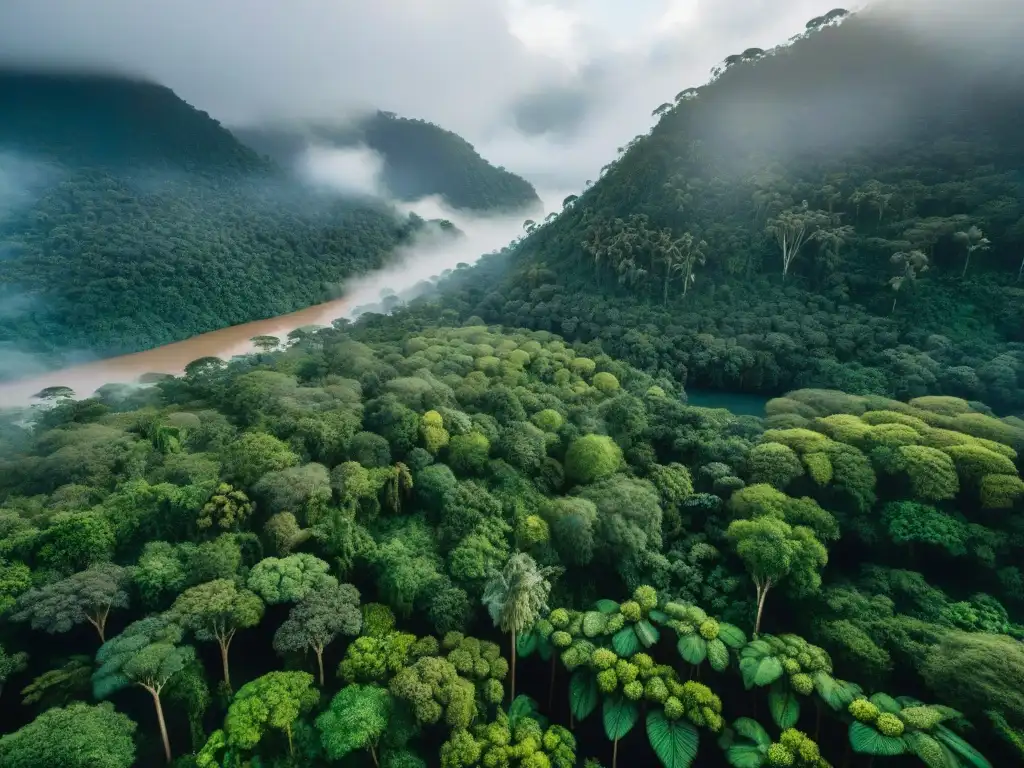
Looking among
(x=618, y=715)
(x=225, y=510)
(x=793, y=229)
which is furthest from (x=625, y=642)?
(x=793, y=229)

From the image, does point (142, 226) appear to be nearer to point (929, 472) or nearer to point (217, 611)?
point (217, 611)

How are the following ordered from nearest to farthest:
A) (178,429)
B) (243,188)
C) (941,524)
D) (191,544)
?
(191,544) → (941,524) → (178,429) → (243,188)

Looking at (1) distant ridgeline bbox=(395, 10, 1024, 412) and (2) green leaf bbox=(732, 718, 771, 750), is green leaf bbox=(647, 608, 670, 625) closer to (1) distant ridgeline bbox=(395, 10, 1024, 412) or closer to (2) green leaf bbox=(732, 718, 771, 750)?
(2) green leaf bbox=(732, 718, 771, 750)

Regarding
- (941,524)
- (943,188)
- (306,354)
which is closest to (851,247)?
(943,188)

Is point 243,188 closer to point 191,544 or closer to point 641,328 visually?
point 641,328

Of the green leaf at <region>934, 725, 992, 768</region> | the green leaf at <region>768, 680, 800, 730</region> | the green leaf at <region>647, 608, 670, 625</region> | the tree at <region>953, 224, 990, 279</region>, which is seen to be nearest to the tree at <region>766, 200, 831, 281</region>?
the tree at <region>953, 224, 990, 279</region>

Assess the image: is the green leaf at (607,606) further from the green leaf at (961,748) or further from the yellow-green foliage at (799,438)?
the yellow-green foliage at (799,438)
